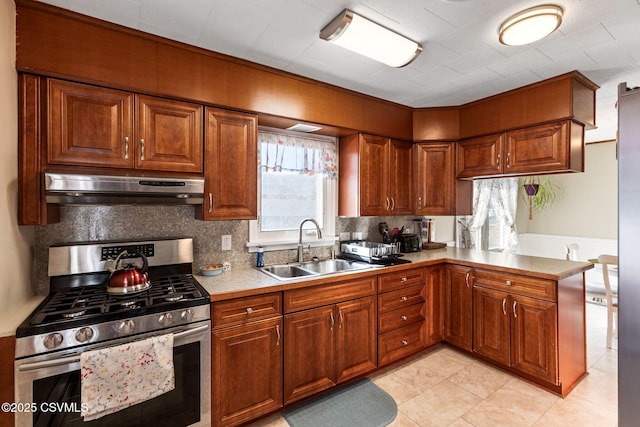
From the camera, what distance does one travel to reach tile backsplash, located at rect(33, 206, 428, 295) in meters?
1.86

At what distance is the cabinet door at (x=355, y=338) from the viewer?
90.0 inches

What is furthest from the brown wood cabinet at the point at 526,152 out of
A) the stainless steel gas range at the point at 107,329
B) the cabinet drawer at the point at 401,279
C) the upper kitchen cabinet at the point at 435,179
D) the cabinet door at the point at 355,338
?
the stainless steel gas range at the point at 107,329

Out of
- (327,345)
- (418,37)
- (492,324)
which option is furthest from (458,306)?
(418,37)

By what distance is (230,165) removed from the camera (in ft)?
7.12

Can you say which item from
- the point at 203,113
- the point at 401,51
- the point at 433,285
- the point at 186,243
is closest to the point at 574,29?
the point at 401,51

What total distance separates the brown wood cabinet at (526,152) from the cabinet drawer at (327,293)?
1.67 metres

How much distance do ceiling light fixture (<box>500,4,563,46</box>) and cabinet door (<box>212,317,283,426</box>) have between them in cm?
223

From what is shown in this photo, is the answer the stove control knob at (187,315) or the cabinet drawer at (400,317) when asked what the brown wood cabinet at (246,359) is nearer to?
the stove control knob at (187,315)

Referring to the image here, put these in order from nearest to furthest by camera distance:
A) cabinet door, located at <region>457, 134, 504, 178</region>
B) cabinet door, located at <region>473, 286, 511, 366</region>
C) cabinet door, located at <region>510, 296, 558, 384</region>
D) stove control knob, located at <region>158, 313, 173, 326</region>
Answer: stove control knob, located at <region>158, 313, 173, 326</region> < cabinet door, located at <region>510, 296, 558, 384</region> < cabinet door, located at <region>473, 286, 511, 366</region> < cabinet door, located at <region>457, 134, 504, 178</region>

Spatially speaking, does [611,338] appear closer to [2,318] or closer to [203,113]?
[203,113]

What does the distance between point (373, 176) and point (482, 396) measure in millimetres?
1970

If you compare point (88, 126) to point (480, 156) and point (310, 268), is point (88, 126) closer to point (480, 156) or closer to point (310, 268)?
point (310, 268)

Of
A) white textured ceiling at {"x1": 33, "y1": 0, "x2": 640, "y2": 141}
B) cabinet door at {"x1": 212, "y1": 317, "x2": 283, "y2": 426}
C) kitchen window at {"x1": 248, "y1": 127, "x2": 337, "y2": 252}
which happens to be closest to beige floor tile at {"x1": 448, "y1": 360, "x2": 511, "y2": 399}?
cabinet door at {"x1": 212, "y1": 317, "x2": 283, "y2": 426}

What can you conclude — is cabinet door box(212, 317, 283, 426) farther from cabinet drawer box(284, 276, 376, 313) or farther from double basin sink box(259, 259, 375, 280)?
double basin sink box(259, 259, 375, 280)
